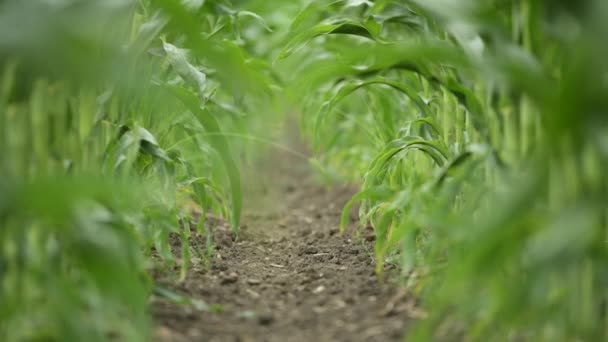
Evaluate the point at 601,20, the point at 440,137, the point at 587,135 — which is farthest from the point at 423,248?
the point at 601,20

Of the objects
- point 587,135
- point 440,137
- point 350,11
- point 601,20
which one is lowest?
point 587,135

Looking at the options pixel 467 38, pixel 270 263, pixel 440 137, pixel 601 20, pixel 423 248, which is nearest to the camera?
pixel 601 20

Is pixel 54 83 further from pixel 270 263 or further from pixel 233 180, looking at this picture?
pixel 270 263

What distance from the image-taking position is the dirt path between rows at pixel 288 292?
1.49m

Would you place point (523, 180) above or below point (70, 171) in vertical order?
below

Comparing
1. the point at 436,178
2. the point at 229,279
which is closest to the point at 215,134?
the point at 229,279

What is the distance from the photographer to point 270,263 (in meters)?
2.26

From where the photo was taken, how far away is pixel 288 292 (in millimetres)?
1842

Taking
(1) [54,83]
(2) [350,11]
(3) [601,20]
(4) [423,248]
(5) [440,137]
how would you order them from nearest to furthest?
(3) [601,20] → (1) [54,83] → (4) [423,248] → (5) [440,137] → (2) [350,11]

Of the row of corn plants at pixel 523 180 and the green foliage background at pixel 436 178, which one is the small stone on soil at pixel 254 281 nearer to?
the green foliage background at pixel 436 178

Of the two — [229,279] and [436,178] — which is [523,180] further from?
[229,279]

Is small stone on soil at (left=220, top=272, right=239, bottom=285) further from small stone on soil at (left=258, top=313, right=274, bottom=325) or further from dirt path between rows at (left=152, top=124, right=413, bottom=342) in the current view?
small stone on soil at (left=258, top=313, right=274, bottom=325)

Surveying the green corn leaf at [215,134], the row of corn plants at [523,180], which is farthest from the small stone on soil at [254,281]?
the row of corn plants at [523,180]

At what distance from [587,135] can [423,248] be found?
78 cm
